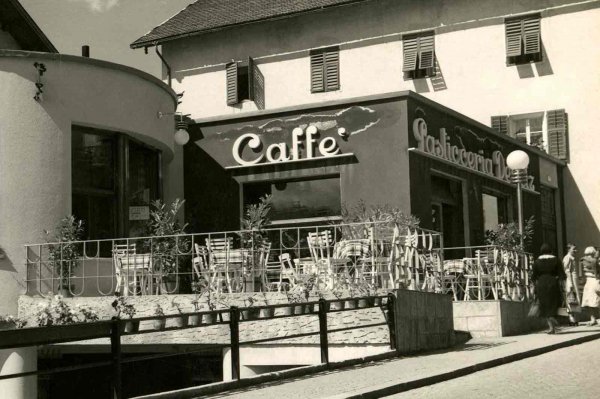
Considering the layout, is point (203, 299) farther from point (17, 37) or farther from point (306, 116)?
point (17, 37)

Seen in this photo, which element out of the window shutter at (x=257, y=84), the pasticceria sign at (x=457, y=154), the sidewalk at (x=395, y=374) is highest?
the window shutter at (x=257, y=84)

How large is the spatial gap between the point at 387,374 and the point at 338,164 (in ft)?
31.5

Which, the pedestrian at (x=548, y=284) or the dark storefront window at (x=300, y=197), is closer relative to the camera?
the pedestrian at (x=548, y=284)

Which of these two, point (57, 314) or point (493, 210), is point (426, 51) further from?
point (57, 314)

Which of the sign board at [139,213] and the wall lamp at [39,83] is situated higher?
the wall lamp at [39,83]

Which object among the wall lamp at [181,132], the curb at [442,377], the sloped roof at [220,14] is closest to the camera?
the curb at [442,377]

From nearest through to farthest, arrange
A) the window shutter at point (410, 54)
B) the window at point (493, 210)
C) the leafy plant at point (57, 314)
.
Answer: the leafy plant at point (57, 314)
the window at point (493, 210)
the window shutter at point (410, 54)

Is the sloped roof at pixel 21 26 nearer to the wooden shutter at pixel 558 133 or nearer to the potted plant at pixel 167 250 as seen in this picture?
the potted plant at pixel 167 250

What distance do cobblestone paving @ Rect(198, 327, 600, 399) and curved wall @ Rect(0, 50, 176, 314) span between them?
7888 millimetres

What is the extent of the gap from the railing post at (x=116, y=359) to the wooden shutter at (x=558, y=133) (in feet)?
76.3

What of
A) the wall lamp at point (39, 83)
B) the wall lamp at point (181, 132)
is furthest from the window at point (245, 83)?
the wall lamp at point (39, 83)

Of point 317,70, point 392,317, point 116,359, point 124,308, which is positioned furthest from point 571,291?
point 116,359

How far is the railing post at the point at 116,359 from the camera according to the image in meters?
9.83

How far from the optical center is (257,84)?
3481 centimetres
